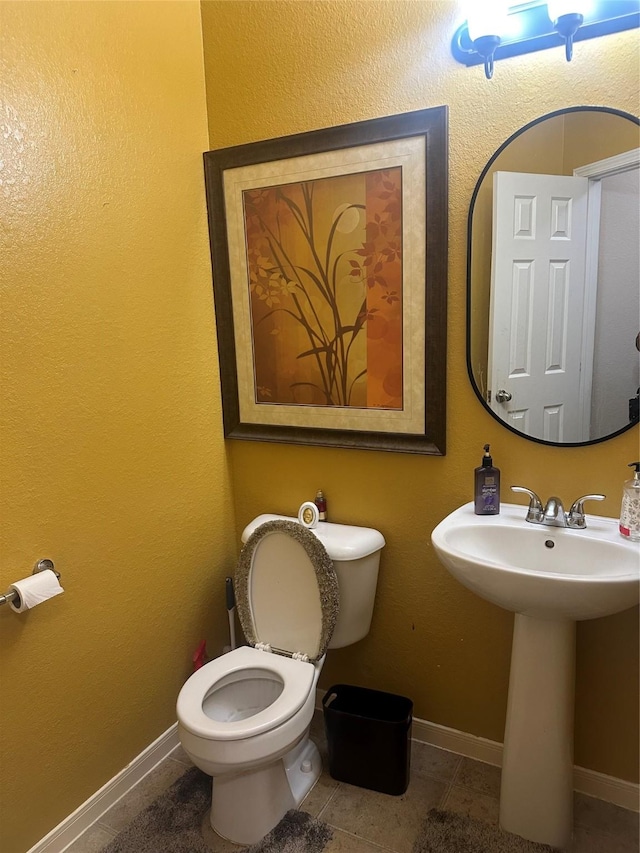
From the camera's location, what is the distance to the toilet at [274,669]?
1.50m

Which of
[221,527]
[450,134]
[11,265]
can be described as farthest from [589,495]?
[11,265]

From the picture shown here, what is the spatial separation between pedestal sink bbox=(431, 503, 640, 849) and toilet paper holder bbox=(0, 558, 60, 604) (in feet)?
3.26

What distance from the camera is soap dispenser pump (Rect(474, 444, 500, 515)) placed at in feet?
5.30

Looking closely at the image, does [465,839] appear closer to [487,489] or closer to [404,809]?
[404,809]

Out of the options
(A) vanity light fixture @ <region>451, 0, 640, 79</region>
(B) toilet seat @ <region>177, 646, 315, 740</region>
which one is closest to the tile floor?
(B) toilet seat @ <region>177, 646, 315, 740</region>

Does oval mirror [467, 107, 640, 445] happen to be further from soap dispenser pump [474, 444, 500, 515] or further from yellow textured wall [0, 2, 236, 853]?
yellow textured wall [0, 2, 236, 853]

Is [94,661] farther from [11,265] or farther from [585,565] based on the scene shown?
[585,565]

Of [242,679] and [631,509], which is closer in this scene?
[631,509]

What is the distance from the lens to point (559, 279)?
5.06ft

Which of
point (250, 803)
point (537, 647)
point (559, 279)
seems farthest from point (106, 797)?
point (559, 279)

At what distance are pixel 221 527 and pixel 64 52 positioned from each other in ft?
4.92

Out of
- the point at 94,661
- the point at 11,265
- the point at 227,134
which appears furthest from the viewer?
the point at 227,134

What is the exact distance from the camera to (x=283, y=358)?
1958 mm

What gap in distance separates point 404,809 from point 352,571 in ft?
2.28
